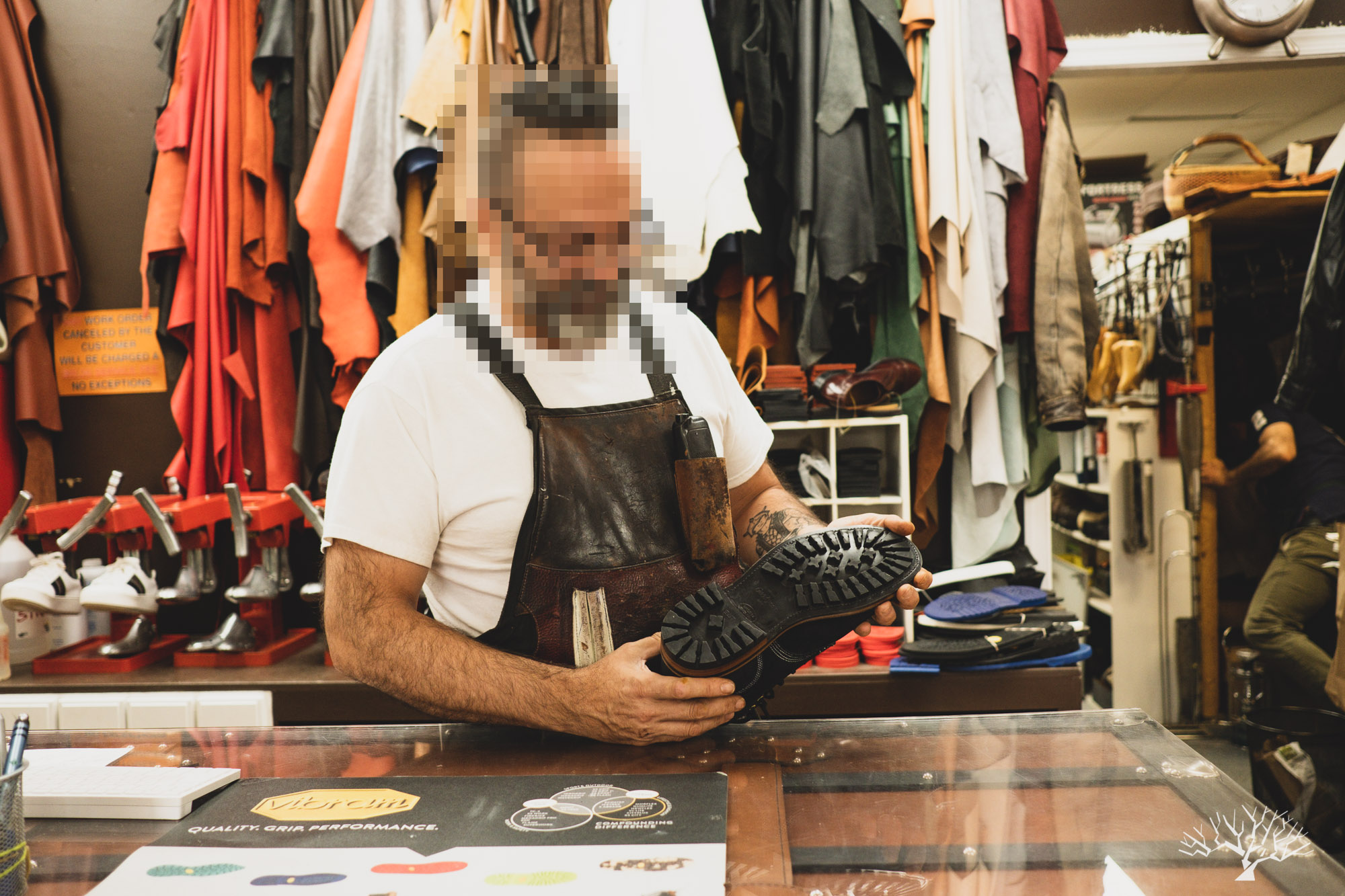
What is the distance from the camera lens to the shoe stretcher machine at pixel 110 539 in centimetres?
184

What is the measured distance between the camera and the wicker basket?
2875 millimetres

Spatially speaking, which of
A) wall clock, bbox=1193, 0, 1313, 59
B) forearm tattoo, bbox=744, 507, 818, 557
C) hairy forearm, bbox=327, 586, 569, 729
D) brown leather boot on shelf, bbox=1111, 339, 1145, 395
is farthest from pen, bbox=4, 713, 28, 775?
brown leather boot on shelf, bbox=1111, 339, 1145, 395

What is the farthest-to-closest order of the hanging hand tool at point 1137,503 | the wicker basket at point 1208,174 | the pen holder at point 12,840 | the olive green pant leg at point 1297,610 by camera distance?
the hanging hand tool at point 1137,503 → the olive green pant leg at point 1297,610 → the wicker basket at point 1208,174 → the pen holder at point 12,840

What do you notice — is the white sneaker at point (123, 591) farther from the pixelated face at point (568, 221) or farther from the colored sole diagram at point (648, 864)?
the colored sole diagram at point (648, 864)

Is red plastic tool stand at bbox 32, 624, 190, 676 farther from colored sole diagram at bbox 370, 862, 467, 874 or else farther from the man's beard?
colored sole diagram at bbox 370, 862, 467, 874

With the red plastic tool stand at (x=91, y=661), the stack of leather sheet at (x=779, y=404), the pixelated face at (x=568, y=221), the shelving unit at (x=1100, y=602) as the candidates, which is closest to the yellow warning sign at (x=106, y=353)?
the red plastic tool stand at (x=91, y=661)

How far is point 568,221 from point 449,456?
12.1 inches

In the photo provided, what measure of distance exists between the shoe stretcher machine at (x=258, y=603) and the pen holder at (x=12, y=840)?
1.37 meters

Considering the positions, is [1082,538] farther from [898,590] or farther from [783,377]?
[898,590]

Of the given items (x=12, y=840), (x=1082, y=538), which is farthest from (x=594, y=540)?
(x=1082, y=538)

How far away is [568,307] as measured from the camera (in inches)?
38.6

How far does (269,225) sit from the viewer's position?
210 cm

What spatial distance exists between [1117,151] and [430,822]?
4.86m

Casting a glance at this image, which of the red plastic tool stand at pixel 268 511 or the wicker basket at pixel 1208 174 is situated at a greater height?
the wicker basket at pixel 1208 174
